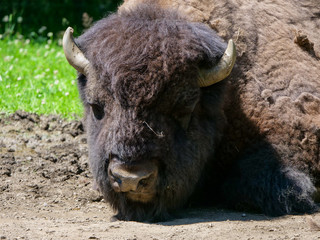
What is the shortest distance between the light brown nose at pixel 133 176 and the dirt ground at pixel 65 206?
279 millimetres

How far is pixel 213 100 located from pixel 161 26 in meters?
0.72

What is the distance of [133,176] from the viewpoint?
439 centimetres

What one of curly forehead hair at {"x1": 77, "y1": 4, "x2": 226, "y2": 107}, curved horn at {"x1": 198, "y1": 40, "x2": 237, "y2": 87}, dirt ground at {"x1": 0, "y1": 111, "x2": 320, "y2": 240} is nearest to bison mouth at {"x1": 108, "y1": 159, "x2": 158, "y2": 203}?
dirt ground at {"x1": 0, "y1": 111, "x2": 320, "y2": 240}

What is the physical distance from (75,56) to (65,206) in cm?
131

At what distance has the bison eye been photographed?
486 cm

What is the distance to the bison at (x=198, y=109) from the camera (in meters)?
4.55

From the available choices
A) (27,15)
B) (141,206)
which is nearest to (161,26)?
(141,206)

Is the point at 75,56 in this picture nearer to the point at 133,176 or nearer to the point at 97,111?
the point at 97,111

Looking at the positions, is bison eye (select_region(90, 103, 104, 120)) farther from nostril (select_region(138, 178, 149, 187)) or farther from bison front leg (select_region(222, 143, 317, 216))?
bison front leg (select_region(222, 143, 317, 216))

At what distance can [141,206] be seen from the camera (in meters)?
4.71

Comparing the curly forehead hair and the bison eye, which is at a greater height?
the curly forehead hair

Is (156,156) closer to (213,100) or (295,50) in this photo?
(213,100)

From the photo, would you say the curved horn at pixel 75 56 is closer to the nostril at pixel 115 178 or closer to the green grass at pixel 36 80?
the nostril at pixel 115 178

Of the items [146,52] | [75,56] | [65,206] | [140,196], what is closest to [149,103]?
[146,52]
